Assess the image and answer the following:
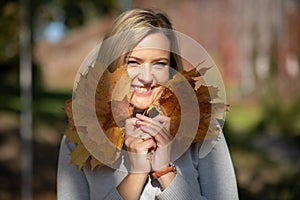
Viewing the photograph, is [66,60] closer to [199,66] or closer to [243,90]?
[243,90]

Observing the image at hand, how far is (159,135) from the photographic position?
4.69ft

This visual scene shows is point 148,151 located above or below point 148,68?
below

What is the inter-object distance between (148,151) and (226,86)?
11.3 m

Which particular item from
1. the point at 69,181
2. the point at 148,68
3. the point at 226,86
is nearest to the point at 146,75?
the point at 148,68

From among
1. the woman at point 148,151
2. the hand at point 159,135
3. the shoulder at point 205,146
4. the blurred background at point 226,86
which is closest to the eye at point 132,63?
the woman at point 148,151

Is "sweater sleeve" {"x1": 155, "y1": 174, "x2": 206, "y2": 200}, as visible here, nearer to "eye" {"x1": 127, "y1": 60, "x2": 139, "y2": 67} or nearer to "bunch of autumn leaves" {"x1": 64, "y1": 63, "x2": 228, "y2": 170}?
"bunch of autumn leaves" {"x1": 64, "y1": 63, "x2": 228, "y2": 170}

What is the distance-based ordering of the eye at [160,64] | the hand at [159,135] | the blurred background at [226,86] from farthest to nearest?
the blurred background at [226,86] < the eye at [160,64] < the hand at [159,135]

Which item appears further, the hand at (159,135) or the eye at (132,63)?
the eye at (132,63)

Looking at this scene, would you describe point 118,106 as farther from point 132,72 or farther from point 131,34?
point 131,34

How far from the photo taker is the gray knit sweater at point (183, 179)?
1491mm

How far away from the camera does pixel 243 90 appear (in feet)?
40.5

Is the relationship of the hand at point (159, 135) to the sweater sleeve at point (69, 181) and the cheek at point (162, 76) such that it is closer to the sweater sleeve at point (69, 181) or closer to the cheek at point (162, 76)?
the cheek at point (162, 76)

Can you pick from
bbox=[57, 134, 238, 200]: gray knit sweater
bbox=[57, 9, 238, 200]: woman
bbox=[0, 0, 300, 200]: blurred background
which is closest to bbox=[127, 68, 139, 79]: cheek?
bbox=[57, 9, 238, 200]: woman

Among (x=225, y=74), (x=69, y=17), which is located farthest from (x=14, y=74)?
(x=69, y=17)
